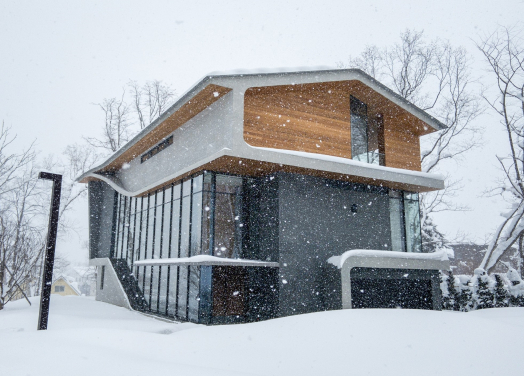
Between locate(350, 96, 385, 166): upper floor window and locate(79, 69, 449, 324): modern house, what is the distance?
2.0 inches

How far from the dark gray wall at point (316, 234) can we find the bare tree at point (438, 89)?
40.1 feet

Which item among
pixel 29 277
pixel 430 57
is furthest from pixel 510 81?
pixel 29 277

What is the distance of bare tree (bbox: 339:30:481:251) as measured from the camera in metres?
23.6

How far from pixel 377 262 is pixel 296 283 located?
2840mm

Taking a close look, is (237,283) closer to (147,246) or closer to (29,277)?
(147,246)

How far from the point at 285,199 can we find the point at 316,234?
1.61 metres

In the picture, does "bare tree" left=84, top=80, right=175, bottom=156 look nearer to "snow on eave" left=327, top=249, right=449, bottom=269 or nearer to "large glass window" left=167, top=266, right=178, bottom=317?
"large glass window" left=167, top=266, right=178, bottom=317

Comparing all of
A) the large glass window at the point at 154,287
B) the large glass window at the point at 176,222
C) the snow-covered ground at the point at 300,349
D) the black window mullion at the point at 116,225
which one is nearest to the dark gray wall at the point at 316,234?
the large glass window at the point at 176,222

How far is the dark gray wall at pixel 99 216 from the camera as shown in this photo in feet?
70.1

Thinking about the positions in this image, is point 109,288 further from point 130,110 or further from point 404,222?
point 130,110

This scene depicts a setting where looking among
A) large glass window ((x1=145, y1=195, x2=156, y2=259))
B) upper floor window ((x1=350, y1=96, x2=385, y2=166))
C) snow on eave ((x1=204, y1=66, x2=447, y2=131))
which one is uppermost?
snow on eave ((x1=204, y1=66, x2=447, y2=131))

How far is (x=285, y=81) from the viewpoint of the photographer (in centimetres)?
1197

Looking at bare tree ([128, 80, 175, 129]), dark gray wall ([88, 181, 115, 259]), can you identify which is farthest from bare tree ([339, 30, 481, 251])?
dark gray wall ([88, 181, 115, 259])

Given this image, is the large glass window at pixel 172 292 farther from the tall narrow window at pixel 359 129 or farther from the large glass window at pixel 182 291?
the tall narrow window at pixel 359 129
